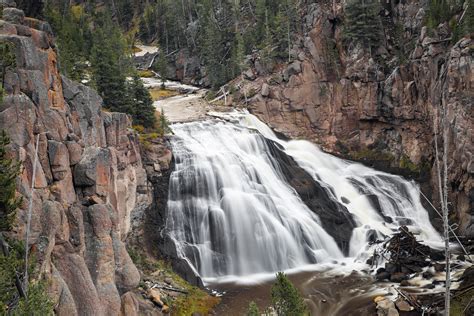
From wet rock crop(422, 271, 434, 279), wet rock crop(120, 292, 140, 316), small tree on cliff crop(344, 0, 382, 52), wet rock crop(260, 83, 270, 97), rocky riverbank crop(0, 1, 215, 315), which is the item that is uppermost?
small tree on cliff crop(344, 0, 382, 52)

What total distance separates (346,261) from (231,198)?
9.40m

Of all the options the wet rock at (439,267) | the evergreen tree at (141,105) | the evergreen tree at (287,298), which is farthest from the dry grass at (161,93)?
the evergreen tree at (287,298)

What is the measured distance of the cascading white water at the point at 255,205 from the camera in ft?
98.6

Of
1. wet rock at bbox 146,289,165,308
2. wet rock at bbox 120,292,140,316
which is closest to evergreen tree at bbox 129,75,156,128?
wet rock at bbox 146,289,165,308

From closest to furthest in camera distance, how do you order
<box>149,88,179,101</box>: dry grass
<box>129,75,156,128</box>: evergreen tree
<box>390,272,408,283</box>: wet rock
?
1. <box>390,272,408,283</box>: wet rock
2. <box>129,75,156,128</box>: evergreen tree
3. <box>149,88,179,101</box>: dry grass

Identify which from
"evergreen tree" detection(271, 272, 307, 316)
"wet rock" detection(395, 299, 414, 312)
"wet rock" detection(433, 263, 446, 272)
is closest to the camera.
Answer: "evergreen tree" detection(271, 272, 307, 316)

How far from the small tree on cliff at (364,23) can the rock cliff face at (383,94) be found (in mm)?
1202

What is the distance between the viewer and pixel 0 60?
16.3 meters

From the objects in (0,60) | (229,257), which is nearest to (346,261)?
(229,257)

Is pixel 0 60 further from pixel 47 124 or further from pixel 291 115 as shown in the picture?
pixel 291 115

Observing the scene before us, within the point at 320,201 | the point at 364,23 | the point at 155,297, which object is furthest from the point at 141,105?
the point at 364,23

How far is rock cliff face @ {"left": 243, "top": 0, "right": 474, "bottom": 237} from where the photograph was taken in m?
35.4

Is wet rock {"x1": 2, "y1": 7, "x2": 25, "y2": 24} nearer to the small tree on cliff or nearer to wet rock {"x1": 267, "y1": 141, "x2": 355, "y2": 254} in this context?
wet rock {"x1": 267, "y1": 141, "x2": 355, "y2": 254}

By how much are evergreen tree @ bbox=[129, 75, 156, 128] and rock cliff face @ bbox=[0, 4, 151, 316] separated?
13243mm
